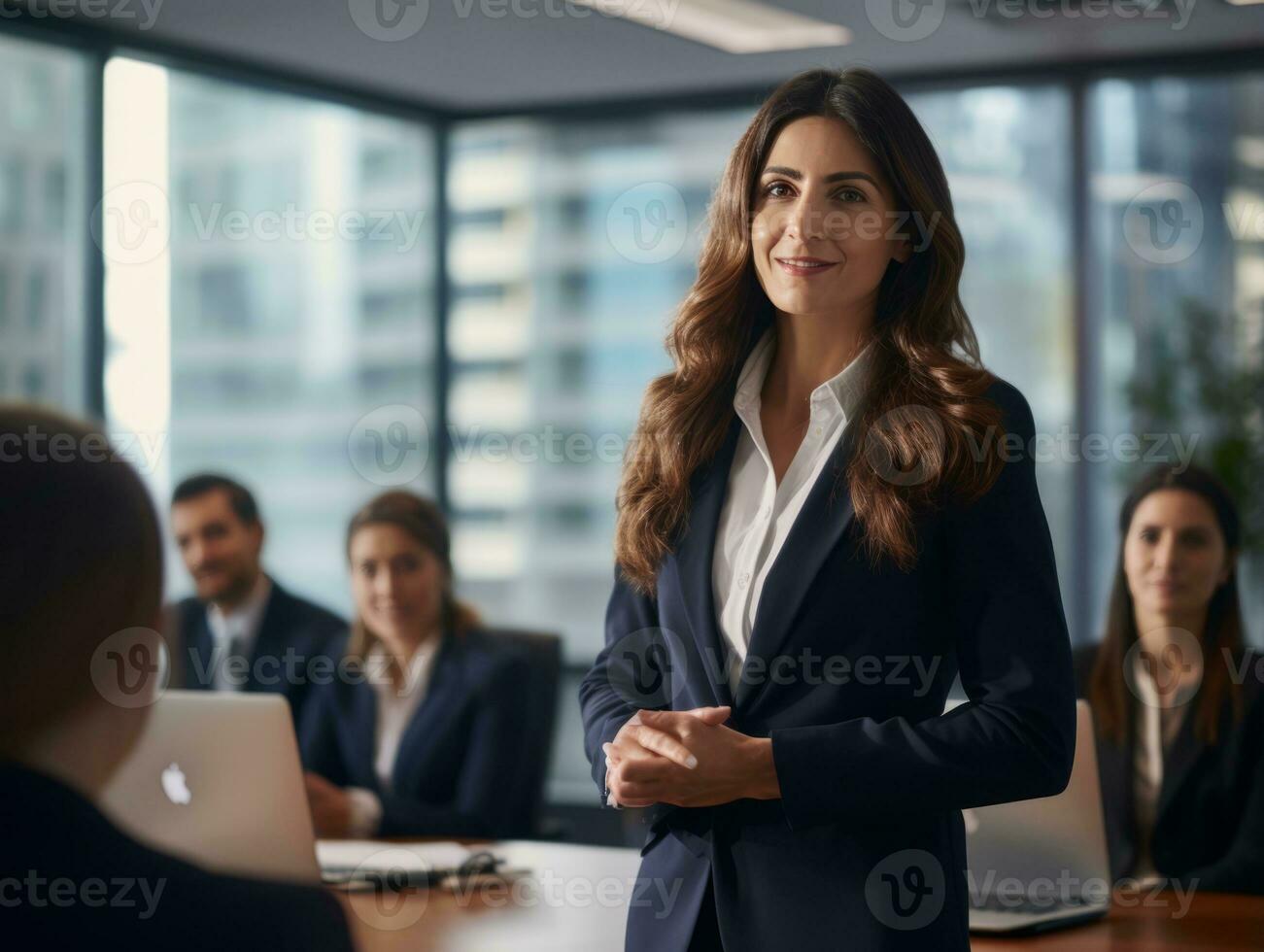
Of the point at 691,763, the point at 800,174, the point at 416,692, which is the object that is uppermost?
the point at 800,174

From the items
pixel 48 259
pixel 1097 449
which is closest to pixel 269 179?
pixel 48 259

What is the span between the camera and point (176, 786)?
2.26 meters

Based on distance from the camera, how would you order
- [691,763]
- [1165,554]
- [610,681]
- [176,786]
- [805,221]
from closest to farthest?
[691,763], [805,221], [610,681], [176,786], [1165,554]

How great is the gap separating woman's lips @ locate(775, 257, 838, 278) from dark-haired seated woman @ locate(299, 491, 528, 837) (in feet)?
7.77

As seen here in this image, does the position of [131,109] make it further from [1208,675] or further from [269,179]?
[1208,675]

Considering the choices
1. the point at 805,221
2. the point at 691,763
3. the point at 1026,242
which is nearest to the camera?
the point at 691,763

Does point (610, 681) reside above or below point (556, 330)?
below

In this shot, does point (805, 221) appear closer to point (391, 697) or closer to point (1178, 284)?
point (391, 697)

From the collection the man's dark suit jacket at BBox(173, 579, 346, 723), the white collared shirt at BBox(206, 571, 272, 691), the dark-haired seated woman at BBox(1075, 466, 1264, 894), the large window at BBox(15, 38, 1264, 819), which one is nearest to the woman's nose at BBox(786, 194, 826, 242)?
the dark-haired seated woman at BBox(1075, 466, 1264, 894)

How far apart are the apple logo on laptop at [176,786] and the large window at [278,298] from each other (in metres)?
2.80

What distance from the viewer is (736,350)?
78.9 inches

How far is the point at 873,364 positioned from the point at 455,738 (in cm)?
241

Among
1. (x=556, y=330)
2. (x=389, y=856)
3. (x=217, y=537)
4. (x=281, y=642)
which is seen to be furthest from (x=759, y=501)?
(x=556, y=330)

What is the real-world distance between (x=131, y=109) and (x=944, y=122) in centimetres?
322
